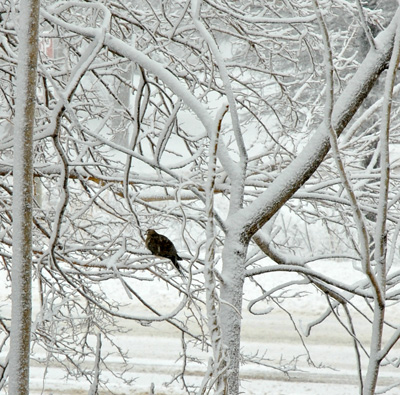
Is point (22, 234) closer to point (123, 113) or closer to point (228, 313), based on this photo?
point (228, 313)

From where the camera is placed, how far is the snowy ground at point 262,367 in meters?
6.30

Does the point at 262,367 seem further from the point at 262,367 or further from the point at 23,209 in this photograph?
A: the point at 23,209

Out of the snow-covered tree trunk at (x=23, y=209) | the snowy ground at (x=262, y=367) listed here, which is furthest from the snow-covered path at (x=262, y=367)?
the snow-covered tree trunk at (x=23, y=209)

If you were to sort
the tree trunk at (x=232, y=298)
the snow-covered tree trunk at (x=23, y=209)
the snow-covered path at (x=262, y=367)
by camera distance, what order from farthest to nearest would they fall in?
1. the snow-covered path at (x=262, y=367)
2. the tree trunk at (x=232, y=298)
3. the snow-covered tree trunk at (x=23, y=209)

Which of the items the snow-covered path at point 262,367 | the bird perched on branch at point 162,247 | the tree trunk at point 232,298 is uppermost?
the snow-covered path at point 262,367

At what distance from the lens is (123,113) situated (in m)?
3.72

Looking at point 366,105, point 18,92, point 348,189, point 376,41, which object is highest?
point 366,105

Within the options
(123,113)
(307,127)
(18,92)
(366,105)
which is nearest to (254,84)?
(307,127)

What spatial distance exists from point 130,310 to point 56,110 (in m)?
7.67

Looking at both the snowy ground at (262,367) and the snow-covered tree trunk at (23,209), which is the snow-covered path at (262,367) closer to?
the snowy ground at (262,367)

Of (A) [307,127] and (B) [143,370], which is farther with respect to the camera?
(B) [143,370]

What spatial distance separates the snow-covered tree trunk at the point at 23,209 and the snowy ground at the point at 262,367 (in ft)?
15.3

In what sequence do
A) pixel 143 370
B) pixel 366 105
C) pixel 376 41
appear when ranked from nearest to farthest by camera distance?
pixel 376 41, pixel 143 370, pixel 366 105

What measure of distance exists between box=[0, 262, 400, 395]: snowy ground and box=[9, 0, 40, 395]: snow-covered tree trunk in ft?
15.3
